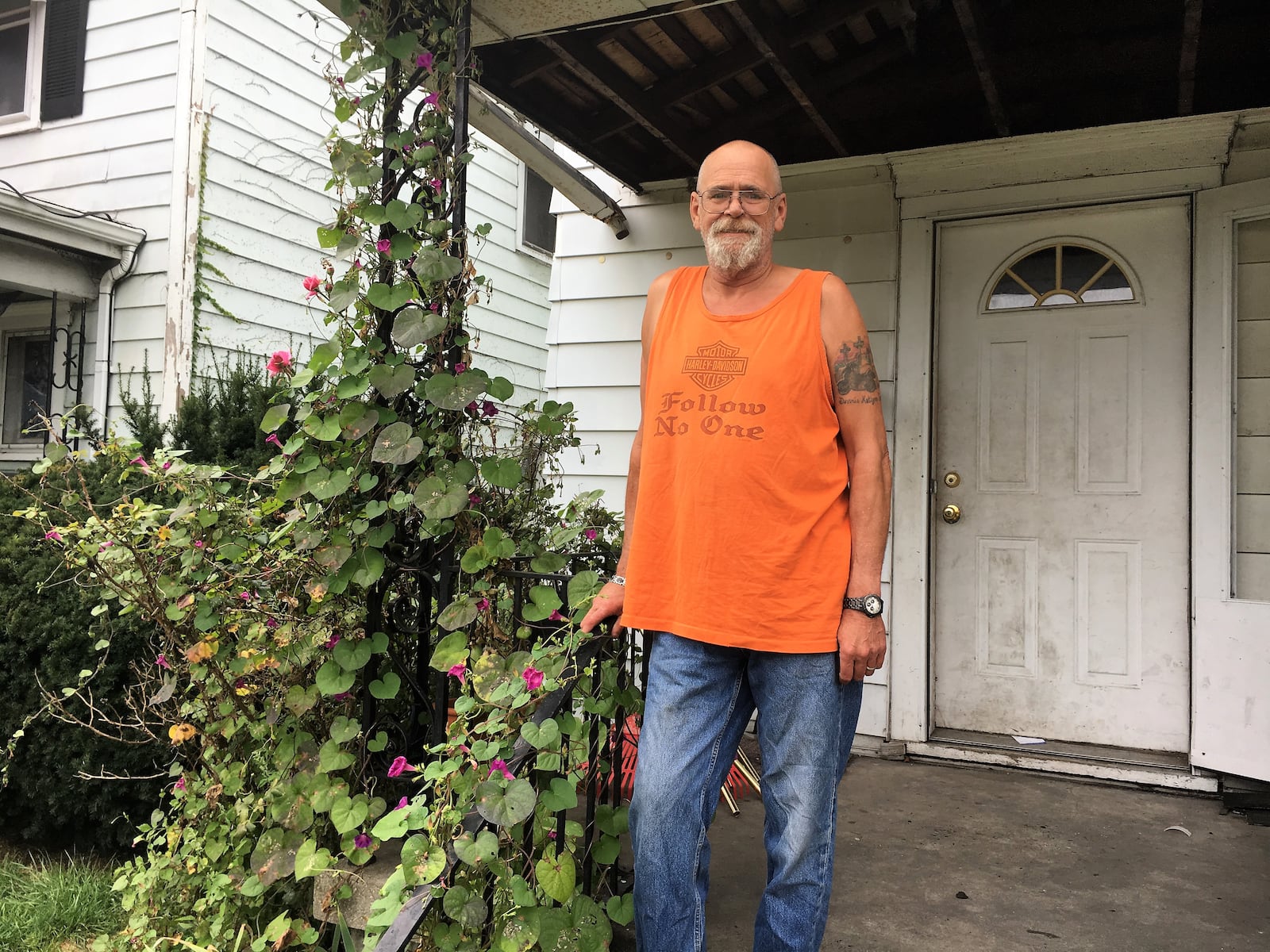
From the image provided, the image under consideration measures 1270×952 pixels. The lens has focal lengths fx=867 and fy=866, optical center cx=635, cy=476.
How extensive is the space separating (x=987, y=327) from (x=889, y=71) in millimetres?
1088

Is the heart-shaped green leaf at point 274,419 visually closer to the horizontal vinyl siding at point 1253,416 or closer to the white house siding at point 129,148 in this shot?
the horizontal vinyl siding at point 1253,416

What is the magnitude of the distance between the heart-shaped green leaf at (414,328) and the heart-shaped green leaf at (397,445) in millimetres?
182

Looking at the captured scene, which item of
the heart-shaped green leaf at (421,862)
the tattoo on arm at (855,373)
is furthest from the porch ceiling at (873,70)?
the heart-shaped green leaf at (421,862)

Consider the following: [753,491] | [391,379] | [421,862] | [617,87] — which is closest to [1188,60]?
[617,87]

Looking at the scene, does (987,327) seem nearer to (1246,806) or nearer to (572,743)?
(1246,806)

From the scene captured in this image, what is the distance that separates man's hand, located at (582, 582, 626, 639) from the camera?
1.73m

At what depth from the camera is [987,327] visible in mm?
3576

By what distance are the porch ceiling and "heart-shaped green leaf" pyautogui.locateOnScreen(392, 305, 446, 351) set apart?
0.98 m

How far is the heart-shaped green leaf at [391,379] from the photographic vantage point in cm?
192

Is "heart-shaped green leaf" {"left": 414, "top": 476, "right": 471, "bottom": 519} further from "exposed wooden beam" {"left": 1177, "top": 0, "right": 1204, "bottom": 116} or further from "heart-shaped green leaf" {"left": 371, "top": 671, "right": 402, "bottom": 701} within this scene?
"exposed wooden beam" {"left": 1177, "top": 0, "right": 1204, "bottom": 116}

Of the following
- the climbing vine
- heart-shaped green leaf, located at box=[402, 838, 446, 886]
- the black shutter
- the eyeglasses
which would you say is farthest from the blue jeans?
the black shutter

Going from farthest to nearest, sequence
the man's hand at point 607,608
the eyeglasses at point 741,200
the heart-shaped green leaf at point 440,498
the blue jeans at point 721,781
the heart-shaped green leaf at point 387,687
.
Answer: the heart-shaped green leaf at point 387,687, the heart-shaped green leaf at point 440,498, the man's hand at point 607,608, the eyeglasses at point 741,200, the blue jeans at point 721,781

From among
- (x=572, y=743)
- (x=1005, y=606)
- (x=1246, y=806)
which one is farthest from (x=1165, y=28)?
(x=572, y=743)

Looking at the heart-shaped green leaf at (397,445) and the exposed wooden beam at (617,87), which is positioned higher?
the exposed wooden beam at (617,87)
